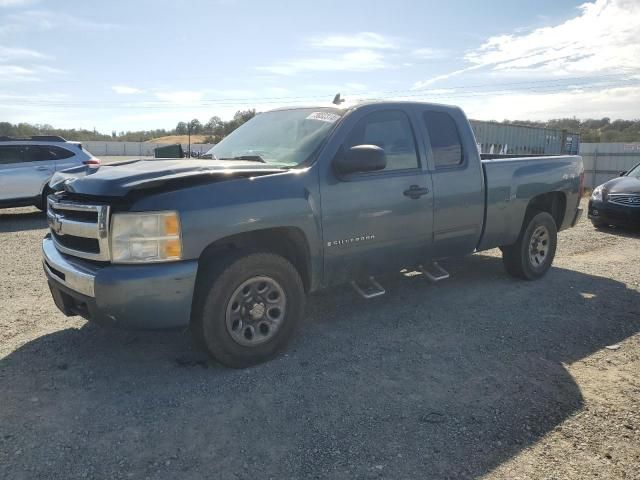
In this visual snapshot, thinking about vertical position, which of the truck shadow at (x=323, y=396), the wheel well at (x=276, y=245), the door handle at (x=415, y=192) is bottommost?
the truck shadow at (x=323, y=396)

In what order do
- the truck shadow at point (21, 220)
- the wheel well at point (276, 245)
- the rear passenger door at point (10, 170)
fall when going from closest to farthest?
1. the wheel well at point (276, 245)
2. the truck shadow at point (21, 220)
3. the rear passenger door at point (10, 170)

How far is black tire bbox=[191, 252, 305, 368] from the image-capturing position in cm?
348

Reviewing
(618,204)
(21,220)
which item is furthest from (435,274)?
(21,220)

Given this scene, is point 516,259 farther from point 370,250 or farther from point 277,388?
point 277,388

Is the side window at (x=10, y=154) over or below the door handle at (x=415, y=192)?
over

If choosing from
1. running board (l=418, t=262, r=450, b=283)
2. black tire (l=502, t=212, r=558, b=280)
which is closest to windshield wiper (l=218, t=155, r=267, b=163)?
running board (l=418, t=262, r=450, b=283)

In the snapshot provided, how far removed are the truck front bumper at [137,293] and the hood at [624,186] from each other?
377 inches

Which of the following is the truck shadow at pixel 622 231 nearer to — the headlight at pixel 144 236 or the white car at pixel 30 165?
the headlight at pixel 144 236

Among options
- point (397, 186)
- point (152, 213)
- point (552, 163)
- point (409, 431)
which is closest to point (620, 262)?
point (552, 163)

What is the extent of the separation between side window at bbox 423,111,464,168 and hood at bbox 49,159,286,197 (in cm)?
181

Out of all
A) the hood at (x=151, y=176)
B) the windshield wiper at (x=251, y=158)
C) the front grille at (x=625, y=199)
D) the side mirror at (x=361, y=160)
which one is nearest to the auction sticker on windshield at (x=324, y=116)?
the side mirror at (x=361, y=160)

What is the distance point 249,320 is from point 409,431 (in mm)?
1395

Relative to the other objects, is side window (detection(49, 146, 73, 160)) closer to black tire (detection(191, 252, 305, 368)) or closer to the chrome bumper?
the chrome bumper

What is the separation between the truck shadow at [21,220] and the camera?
1032 centimetres
